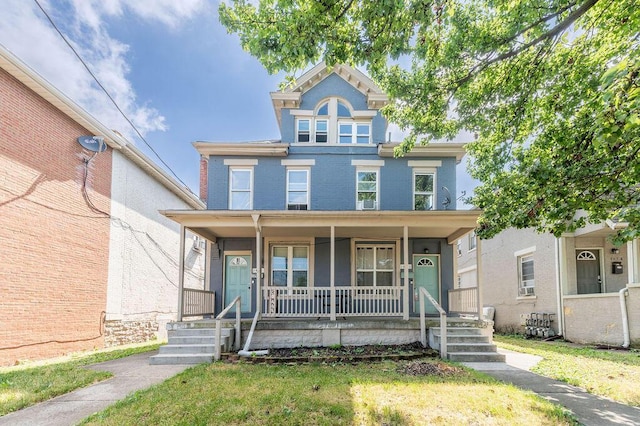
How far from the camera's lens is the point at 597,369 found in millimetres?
7258

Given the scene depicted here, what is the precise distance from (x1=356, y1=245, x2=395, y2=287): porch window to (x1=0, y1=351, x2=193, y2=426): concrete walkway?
6.12 metres

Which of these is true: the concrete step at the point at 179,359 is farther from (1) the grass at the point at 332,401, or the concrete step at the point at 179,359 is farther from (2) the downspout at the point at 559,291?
(2) the downspout at the point at 559,291

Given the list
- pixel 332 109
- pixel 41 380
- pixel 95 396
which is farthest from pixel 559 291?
pixel 41 380

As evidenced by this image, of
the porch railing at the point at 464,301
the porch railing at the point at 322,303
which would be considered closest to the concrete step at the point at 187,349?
the porch railing at the point at 322,303

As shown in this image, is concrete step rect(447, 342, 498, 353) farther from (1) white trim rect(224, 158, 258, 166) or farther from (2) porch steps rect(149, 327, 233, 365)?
(1) white trim rect(224, 158, 258, 166)

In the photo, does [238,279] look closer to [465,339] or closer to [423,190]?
[423,190]

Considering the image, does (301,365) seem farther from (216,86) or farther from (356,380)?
(216,86)

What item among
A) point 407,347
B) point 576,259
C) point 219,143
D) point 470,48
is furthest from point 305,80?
point 576,259

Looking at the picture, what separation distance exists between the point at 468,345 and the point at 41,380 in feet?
27.9

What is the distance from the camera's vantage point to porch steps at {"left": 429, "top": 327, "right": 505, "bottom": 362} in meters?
7.94

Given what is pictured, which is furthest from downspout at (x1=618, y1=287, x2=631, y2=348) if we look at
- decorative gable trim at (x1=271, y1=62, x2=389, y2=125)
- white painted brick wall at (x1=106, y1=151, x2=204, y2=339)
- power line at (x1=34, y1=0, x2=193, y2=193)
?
power line at (x1=34, y1=0, x2=193, y2=193)

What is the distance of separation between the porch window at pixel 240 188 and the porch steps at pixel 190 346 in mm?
4330

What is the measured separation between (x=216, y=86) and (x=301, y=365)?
14.5 meters

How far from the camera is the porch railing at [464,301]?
1018cm
